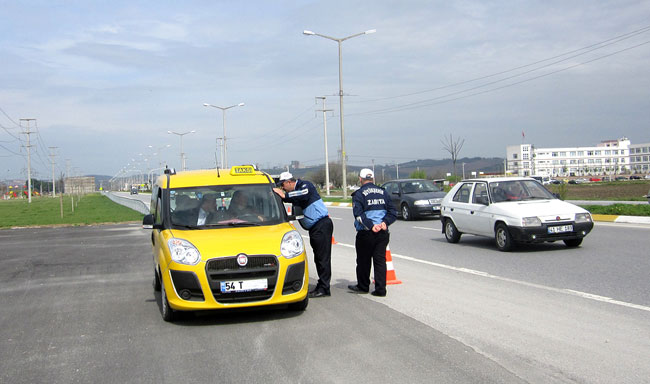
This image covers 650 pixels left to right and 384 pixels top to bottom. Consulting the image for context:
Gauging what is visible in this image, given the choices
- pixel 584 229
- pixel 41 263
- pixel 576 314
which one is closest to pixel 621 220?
pixel 584 229

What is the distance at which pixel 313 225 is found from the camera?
8.30 m

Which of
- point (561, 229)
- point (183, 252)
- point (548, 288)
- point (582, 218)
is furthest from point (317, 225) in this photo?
point (582, 218)

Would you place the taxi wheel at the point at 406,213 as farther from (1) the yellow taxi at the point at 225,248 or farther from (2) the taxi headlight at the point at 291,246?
(2) the taxi headlight at the point at 291,246

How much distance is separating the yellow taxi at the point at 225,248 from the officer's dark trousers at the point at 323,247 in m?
0.54

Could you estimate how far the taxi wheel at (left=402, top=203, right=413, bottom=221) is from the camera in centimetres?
2351

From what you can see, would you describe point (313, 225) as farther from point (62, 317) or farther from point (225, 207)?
point (62, 317)

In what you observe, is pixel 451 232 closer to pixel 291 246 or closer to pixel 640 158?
pixel 291 246

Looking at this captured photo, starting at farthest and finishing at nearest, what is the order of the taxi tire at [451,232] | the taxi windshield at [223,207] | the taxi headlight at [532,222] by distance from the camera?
1. the taxi tire at [451,232]
2. the taxi headlight at [532,222]
3. the taxi windshield at [223,207]

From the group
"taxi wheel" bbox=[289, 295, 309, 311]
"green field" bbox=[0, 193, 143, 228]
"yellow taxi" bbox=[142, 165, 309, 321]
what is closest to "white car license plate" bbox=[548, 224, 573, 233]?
"yellow taxi" bbox=[142, 165, 309, 321]

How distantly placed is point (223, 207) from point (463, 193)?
328 inches

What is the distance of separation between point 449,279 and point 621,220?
1145 centimetres

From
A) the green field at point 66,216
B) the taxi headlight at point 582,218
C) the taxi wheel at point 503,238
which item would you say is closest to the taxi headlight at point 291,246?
the taxi wheel at point 503,238

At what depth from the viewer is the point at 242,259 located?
21.8 ft

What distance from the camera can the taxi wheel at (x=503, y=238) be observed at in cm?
1249
